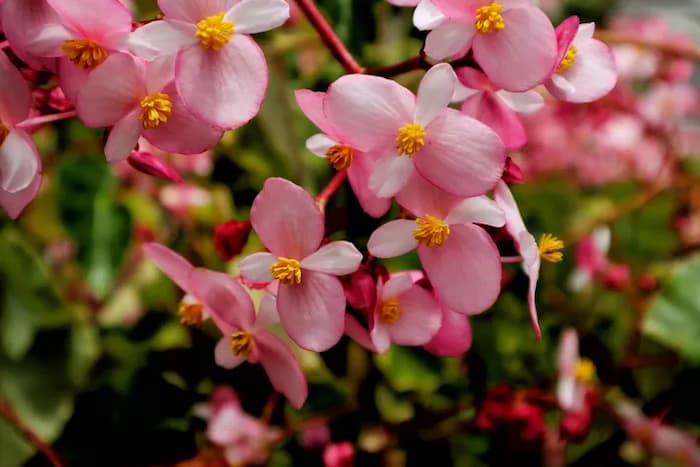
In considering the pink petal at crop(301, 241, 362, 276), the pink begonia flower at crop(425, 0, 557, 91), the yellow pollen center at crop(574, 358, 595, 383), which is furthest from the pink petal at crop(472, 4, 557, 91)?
the yellow pollen center at crop(574, 358, 595, 383)

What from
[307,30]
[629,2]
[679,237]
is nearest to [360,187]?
[307,30]

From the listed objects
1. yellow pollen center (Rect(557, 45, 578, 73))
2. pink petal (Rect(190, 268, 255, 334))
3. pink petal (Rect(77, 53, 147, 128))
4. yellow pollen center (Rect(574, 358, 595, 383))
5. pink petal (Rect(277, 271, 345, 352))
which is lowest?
yellow pollen center (Rect(574, 358, 595, 383))

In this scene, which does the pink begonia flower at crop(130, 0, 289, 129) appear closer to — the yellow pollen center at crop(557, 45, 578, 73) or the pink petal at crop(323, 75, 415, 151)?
the pink petal at crop(323, 75, 415, 151)

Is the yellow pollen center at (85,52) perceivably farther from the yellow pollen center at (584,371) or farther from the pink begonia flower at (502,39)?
the yellow pollen center at (584,371)

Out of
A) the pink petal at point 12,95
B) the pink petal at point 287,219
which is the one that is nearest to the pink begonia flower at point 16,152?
the pink petal at point 12,95

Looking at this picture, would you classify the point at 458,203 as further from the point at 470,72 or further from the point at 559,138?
the point at 559,138

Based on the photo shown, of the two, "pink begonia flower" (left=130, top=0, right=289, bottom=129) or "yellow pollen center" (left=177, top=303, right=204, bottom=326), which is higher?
"pink begonia flower" (left=130, top=0, right=289, bottom=129)
